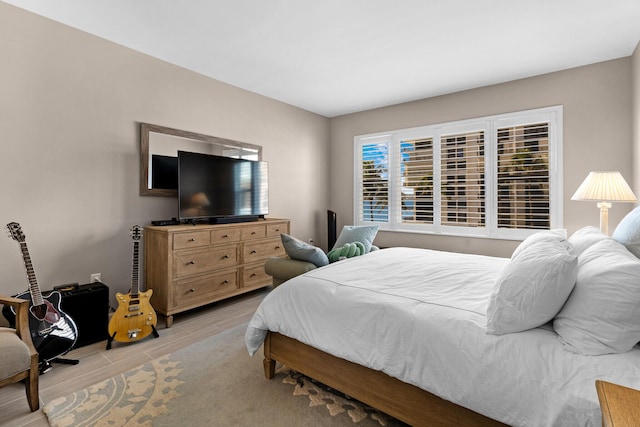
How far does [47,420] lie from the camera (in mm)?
1695

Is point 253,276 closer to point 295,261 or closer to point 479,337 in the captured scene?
point 295,261

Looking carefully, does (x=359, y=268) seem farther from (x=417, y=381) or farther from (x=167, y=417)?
(x=167, y=417)

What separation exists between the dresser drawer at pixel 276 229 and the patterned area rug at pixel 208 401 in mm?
1876

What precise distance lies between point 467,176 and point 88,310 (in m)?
4.43

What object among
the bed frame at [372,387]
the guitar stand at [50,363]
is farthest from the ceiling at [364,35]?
the guitar stand at [50,363]

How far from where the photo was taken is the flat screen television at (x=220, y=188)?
10.8ft

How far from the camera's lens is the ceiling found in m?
2.42

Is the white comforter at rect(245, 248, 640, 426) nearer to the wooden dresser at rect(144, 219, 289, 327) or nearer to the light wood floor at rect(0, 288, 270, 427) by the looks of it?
the light wood floor at rect(0, 288, 270, 427)

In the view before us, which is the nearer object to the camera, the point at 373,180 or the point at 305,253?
the point at 305,253

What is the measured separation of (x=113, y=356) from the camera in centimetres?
240

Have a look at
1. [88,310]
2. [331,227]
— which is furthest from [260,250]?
[88,310]

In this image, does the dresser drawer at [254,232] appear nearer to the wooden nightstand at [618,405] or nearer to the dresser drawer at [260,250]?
the dresser drawer at [260,250]

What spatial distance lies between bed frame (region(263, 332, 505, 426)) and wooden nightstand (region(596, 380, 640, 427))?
1.56 feet

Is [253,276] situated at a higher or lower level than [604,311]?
lower
